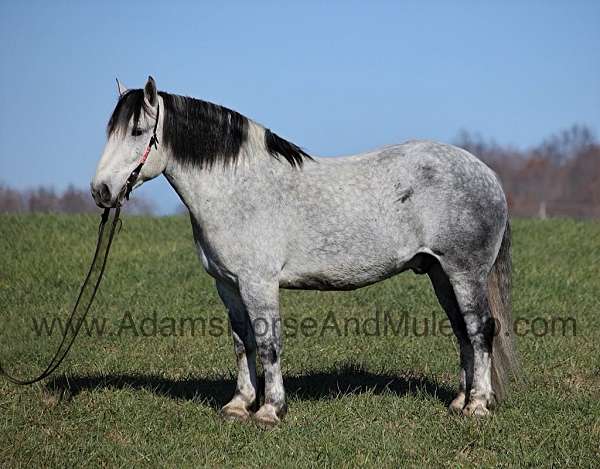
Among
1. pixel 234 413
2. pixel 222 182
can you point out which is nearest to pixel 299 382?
pixel 234 413

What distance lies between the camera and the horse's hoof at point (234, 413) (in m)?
5.57

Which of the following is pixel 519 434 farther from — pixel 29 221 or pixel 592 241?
pixel 29 221

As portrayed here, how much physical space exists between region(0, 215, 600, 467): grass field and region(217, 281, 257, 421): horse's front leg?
1.04 ft

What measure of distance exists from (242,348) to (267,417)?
0.64 m

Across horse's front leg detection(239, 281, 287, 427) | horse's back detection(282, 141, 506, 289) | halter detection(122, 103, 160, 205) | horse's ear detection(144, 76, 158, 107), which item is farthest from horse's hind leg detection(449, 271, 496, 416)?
horse's ear detection(144, 76, 158, 107)

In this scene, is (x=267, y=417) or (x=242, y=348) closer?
(x=267, y=417)

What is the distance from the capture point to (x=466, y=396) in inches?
235

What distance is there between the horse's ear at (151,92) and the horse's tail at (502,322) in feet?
9.72

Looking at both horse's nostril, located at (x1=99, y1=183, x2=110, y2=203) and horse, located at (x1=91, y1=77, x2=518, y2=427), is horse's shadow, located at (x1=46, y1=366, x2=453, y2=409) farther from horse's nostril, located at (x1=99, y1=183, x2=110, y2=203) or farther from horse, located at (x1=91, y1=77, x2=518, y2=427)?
horse's nostril, located at (x1=99, y1=183, x2=110, y2=203)

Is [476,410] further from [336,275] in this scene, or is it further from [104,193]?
[104,193]

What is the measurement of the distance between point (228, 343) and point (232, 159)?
3.50 meters

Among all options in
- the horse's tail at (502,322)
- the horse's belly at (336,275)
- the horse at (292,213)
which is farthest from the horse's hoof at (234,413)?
the horse's tail at (502,322)

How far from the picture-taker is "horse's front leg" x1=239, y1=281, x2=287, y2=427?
5.36 metres

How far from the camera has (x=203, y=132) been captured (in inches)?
216
